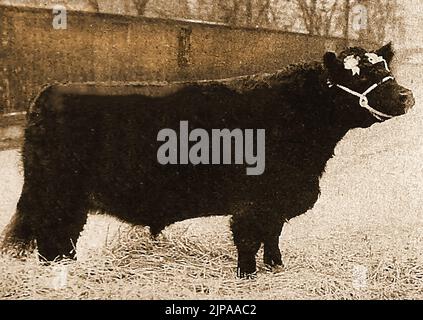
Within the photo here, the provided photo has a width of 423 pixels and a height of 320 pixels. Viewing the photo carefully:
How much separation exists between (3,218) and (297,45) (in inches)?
43.2

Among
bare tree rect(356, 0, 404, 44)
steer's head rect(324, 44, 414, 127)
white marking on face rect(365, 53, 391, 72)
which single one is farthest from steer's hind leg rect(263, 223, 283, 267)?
bare tree rect(356, 0, 404, 44)

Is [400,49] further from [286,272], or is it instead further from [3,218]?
[3,218]

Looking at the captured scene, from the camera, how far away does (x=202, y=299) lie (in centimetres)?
177

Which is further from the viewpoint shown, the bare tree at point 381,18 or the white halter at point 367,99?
the bare tree at point 381,18

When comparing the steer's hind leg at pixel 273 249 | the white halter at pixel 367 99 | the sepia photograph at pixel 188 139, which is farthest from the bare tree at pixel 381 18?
the steer's hind leg at pixel 273 249

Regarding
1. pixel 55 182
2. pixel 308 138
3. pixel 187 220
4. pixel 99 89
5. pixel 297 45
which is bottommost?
pixel 187 220

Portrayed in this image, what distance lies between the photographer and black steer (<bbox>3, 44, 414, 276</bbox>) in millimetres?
1643

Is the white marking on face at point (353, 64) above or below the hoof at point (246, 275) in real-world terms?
above

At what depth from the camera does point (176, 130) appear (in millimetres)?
1688

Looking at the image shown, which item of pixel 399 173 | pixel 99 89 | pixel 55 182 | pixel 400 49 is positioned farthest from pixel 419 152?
pixel 55 182

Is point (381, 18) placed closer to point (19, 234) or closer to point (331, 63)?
point (331, 63)

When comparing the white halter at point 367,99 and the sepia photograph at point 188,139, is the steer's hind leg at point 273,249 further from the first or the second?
the white halter at point 367,99

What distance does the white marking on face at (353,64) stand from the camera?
64.7 inches

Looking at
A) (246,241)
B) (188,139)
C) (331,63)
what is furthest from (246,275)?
(331,63)
